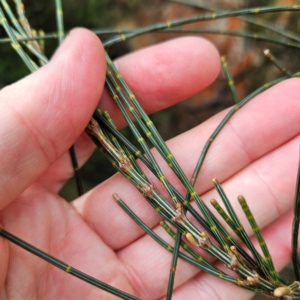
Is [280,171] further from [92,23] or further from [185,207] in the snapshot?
[92,23]

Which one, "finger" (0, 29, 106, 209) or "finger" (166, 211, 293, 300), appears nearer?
"finger" (0, 29, 106, 209)

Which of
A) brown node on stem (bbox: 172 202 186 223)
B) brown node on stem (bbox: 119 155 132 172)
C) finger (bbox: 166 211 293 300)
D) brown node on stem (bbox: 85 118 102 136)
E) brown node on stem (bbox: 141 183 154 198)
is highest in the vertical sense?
brown node on stem (bbox: 85 118 102 136)

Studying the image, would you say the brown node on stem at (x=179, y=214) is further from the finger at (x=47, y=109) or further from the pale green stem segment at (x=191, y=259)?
the finger at (x=47, y=109)

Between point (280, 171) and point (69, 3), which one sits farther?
point (69, 3)

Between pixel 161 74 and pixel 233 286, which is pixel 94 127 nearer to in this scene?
pixel 161 74

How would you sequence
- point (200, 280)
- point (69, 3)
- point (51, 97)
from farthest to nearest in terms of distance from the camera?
point (69, 3) → point (200, 280) → point (51, 97)

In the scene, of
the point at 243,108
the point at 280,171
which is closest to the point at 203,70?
the point at 243,108

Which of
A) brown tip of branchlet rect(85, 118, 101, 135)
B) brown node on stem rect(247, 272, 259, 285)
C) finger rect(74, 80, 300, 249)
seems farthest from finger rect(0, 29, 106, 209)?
brown node on stem rect(247, 272, 259, 285)

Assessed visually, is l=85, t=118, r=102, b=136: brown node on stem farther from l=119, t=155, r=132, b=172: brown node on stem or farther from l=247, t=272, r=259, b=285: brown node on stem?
l=247, t=272, r=259, b=285: brown node on stem
